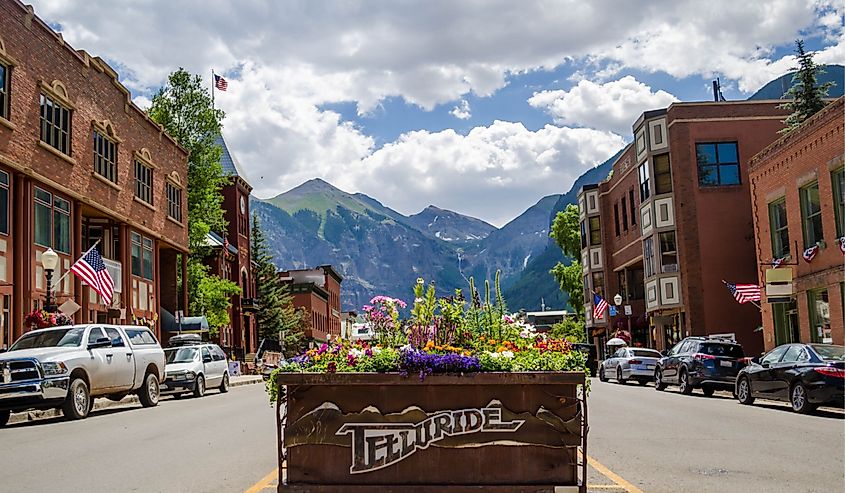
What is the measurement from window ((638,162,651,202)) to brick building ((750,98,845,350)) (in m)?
12.0

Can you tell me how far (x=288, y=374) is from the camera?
274 inches

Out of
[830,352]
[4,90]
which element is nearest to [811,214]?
[830,352]

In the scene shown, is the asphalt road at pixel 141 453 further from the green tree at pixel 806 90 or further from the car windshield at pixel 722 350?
the green tree at pixel 806 90

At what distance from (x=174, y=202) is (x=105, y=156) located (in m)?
9.87

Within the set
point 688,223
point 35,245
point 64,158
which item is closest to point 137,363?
point 35,245

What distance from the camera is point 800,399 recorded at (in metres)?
18.2

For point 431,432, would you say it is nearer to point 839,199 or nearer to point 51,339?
point 51,339

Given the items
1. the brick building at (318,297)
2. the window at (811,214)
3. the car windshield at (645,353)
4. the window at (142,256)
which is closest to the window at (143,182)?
the window at (142,256)

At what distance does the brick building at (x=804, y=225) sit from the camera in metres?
25.8

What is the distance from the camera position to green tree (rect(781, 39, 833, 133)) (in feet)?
120

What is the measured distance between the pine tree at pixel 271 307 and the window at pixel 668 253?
122 ft

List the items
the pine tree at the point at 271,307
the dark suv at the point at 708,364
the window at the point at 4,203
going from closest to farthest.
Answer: the dark suv at the point at 708,364, the window at the point at 4,203, the pine tree at the point at 271,307

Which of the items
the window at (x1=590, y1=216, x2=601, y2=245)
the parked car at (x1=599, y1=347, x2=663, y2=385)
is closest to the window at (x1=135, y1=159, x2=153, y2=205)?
the parked car at (x1=599, y1=347, x2=663, y2=385)

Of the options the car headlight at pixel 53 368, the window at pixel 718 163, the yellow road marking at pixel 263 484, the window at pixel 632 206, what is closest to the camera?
the yellow road marking at pixel 263 484
